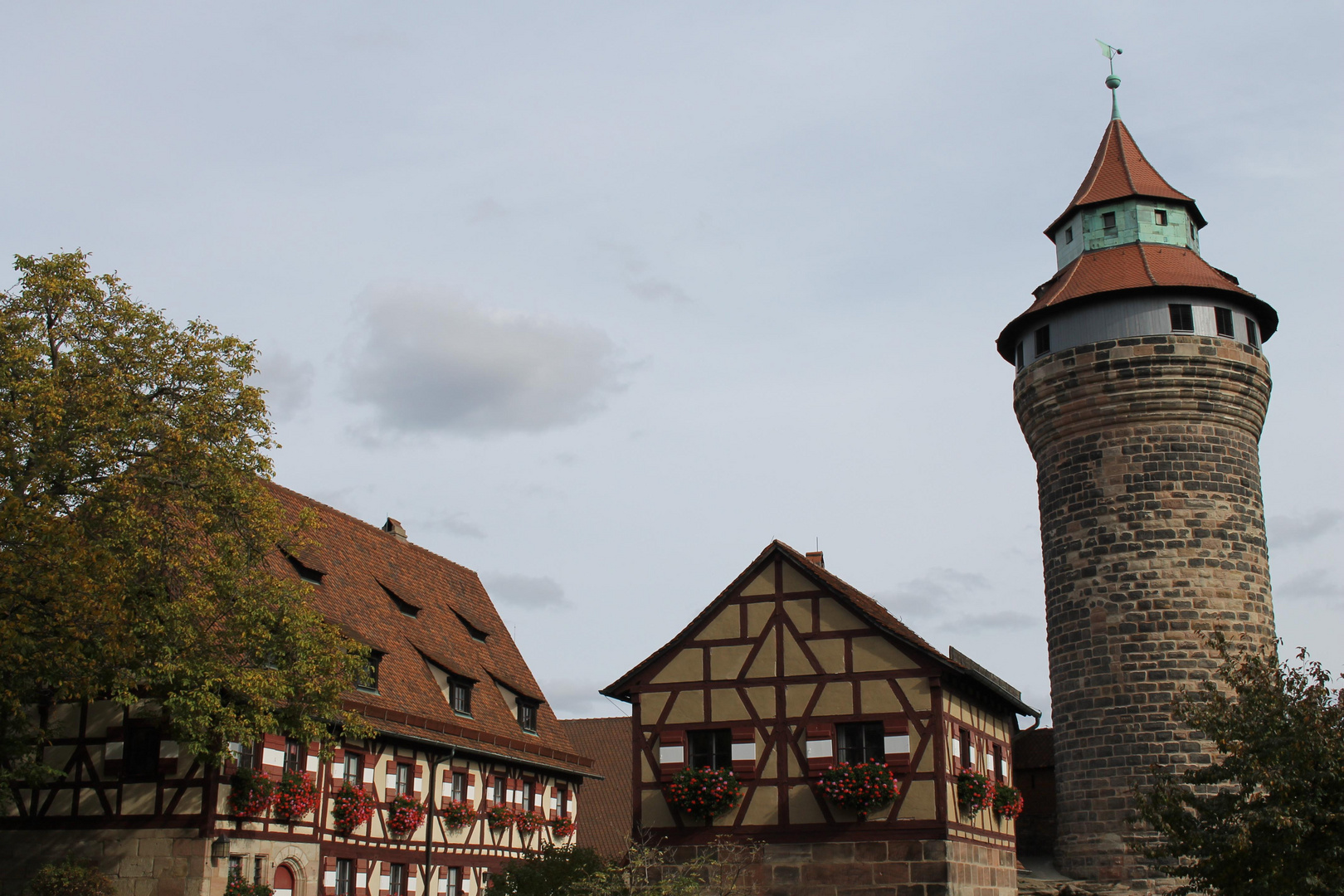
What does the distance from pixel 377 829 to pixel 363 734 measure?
15.1 ft

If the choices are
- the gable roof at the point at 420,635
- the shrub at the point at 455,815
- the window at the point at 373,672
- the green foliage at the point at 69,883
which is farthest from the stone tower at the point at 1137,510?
the green foliage at the point at 69,883

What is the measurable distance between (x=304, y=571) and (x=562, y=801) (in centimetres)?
914

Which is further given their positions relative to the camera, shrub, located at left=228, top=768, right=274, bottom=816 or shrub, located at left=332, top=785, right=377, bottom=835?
shrub, located at left=332, top=785, right=377, bottom=835

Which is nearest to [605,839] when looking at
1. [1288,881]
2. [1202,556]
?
[1202,556]

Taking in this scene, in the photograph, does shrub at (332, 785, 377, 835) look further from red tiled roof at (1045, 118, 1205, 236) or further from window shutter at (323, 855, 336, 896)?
red tiled roof at (1045, 118, 1205, 236)

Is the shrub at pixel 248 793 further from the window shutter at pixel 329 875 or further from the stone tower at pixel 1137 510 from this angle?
the stone tower at pixel 1137 510

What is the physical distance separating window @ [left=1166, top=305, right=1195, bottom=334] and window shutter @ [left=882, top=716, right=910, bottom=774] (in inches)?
454

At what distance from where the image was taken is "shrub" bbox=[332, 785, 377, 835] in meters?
23.2

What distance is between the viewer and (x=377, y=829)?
2450cm

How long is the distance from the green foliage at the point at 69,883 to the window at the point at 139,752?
160cm

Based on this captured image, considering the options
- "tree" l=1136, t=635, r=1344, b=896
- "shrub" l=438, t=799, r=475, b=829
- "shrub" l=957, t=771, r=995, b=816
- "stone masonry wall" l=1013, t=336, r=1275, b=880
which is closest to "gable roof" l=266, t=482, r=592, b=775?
"shrub" l=438, t=799, r=475, b=829

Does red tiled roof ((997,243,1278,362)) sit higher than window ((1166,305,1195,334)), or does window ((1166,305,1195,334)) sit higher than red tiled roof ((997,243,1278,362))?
red tiled roof ((997,243,1278,362))

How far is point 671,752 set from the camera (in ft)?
76.2

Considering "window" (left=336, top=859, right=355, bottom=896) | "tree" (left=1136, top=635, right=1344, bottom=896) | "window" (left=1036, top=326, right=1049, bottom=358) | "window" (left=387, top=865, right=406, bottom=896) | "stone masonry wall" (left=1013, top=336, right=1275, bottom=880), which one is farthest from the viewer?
"window" (left=1036, top=326, right=1049, bottom=358)
